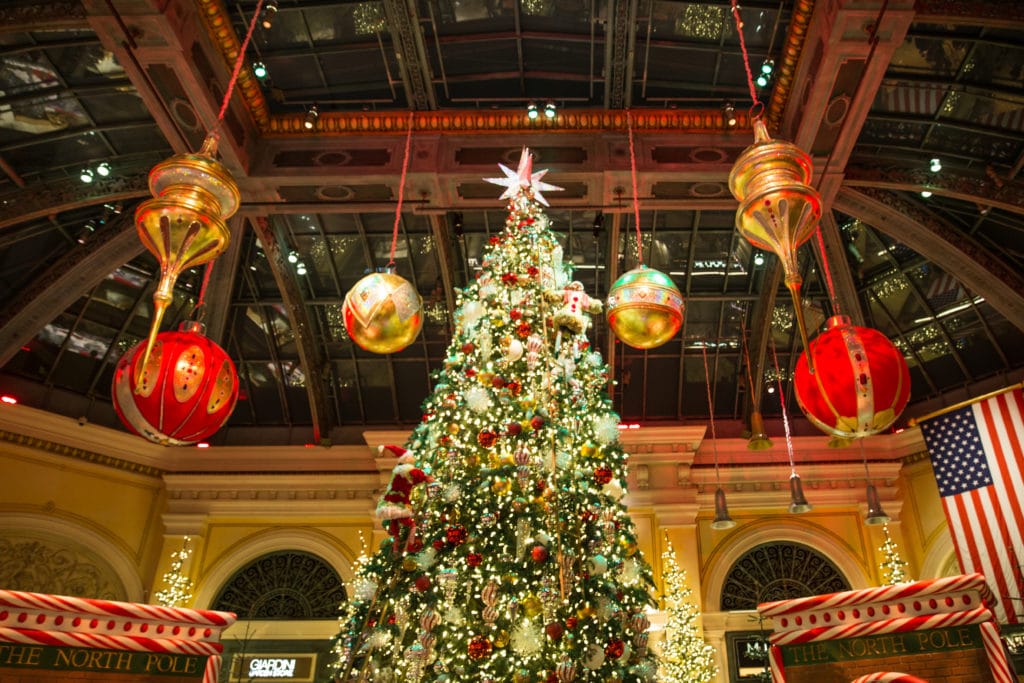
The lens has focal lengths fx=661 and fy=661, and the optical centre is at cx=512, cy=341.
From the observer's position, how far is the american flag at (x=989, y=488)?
8.69 metres

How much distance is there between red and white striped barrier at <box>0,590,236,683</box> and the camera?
3197mm

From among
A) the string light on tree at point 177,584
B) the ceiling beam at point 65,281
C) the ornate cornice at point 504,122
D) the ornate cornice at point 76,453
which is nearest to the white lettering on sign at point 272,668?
the string light on tree at point 177,584

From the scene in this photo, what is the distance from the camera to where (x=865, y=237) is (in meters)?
12.2

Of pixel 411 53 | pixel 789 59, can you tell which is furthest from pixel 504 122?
pixel 789 59

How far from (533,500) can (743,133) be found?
6873 mm

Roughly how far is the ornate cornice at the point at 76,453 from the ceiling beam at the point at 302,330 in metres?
3.31

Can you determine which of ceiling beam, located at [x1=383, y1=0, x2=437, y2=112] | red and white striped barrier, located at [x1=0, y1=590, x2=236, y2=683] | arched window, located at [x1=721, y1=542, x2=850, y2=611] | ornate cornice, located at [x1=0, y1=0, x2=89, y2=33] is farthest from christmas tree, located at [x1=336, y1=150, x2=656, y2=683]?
arched window, located at [x1=721, y1=542, x2=850, y2=611]

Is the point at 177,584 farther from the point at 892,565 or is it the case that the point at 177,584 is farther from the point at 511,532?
the point at 892,565

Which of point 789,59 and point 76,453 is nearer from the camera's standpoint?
point 789,59

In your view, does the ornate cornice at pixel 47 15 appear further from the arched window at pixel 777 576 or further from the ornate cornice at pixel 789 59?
the arched window at pixel 777 576

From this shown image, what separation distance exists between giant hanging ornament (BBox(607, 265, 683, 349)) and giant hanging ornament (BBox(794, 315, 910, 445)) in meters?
1.31

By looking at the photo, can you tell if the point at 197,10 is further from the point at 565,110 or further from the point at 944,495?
the point at 944,495

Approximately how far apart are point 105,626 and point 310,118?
7.97 metres

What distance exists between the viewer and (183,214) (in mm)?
4281
